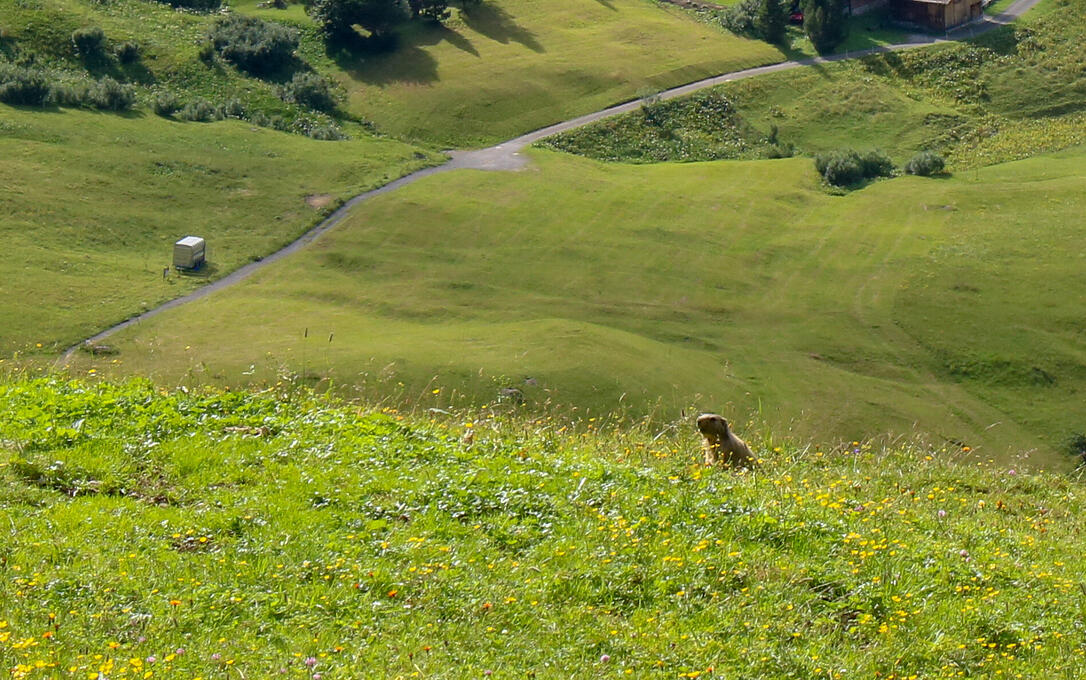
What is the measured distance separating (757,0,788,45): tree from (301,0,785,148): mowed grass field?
1.52m

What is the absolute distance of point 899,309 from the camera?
52625 mm

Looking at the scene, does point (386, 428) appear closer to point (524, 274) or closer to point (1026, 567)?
point (1026, 567)

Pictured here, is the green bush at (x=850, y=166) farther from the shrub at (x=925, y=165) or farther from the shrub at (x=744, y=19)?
the shrub at (x=744, y=19)

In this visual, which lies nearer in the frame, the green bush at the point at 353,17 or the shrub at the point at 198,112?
the shrub at the point at 198,112

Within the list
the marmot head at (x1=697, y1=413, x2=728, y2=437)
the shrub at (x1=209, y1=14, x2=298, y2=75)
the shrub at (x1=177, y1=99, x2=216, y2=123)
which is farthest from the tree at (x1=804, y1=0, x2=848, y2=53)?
the marmot head at (x1=697, y1=413, x2=728, y2=437)

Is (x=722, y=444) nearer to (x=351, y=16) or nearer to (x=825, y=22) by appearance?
(x=351, y=16)

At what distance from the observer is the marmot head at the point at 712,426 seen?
13.9 metres

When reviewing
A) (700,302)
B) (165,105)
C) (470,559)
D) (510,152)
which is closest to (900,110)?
(510,152)

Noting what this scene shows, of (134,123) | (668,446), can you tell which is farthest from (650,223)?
(668,446)

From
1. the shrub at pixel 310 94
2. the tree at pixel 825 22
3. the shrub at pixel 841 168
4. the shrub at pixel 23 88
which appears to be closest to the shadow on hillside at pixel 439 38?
the shrub at pixel 310 94

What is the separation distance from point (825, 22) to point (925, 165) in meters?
26.4

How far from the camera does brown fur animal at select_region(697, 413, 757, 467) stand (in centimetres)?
1380

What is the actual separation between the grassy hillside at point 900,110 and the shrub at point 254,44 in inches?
930

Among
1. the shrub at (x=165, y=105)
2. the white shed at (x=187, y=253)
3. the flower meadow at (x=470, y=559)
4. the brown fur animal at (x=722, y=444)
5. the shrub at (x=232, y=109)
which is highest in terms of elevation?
the flower meadow at (x=470, y=559)
